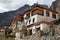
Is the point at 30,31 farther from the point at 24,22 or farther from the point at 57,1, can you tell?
the point at 57,1

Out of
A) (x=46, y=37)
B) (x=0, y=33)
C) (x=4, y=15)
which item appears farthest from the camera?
(x=4, y=15)

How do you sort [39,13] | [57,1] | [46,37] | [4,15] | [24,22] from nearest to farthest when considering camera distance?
[46,37], [39,13], [24,22], [57,1], [4,15]

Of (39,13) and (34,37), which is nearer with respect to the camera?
(34,37)

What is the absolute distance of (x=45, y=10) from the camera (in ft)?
120

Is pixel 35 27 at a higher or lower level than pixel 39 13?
lower

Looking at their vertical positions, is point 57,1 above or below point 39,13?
above

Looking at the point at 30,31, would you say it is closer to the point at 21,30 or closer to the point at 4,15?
the point at 21,30

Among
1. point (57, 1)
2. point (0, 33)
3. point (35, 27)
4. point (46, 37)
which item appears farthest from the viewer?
point (57, 1)

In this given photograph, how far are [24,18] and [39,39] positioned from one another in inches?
617

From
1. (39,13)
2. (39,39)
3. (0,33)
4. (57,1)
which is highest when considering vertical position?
Answer: (57,1)

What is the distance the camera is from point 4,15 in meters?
75.3

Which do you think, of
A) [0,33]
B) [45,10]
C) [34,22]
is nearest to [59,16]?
[45,10]

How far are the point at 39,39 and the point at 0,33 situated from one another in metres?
7.87

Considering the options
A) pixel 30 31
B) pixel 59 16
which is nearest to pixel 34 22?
pixel 30 31
